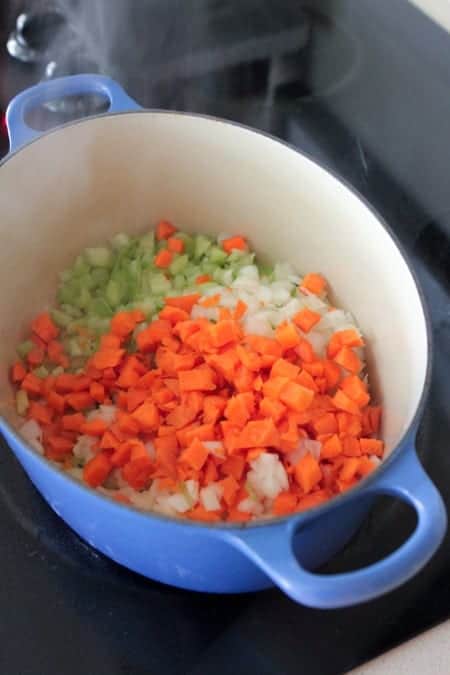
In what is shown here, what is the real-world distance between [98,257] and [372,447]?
0.42 m

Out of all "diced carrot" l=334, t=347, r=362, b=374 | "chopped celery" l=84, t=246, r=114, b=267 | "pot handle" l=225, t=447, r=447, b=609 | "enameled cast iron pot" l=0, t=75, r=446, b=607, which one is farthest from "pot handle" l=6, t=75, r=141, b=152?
"pot handle" l=225, t=447, r=447, b=609

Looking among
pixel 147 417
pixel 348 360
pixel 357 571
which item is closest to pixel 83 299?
pixel 147 417

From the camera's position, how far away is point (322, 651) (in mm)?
731

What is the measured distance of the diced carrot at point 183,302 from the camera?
963 millimetres

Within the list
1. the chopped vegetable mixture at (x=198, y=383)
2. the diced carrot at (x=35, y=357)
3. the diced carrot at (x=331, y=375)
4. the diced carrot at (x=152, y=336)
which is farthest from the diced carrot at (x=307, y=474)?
the diced carrot at (x=35, y=357)

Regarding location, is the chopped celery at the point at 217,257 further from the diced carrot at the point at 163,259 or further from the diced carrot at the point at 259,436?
the diced carrot at the point at 259,436

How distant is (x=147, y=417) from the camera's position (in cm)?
84

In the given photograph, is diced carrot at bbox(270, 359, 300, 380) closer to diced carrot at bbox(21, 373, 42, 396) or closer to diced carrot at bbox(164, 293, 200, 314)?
diced carrot at bbox(164, 293, 200, 314)

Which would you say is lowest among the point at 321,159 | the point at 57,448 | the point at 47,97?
the point at 57,448

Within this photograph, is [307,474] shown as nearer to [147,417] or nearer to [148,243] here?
[147,417]

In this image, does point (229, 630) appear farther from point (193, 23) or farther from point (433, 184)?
point (193, 23)

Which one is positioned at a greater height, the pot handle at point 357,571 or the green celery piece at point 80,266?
the pot handle at point 357,571

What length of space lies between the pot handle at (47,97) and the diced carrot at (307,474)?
1.47 ft

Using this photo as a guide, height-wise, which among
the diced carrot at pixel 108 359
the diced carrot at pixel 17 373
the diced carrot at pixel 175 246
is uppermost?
the diced carrot at pixel 175 246
